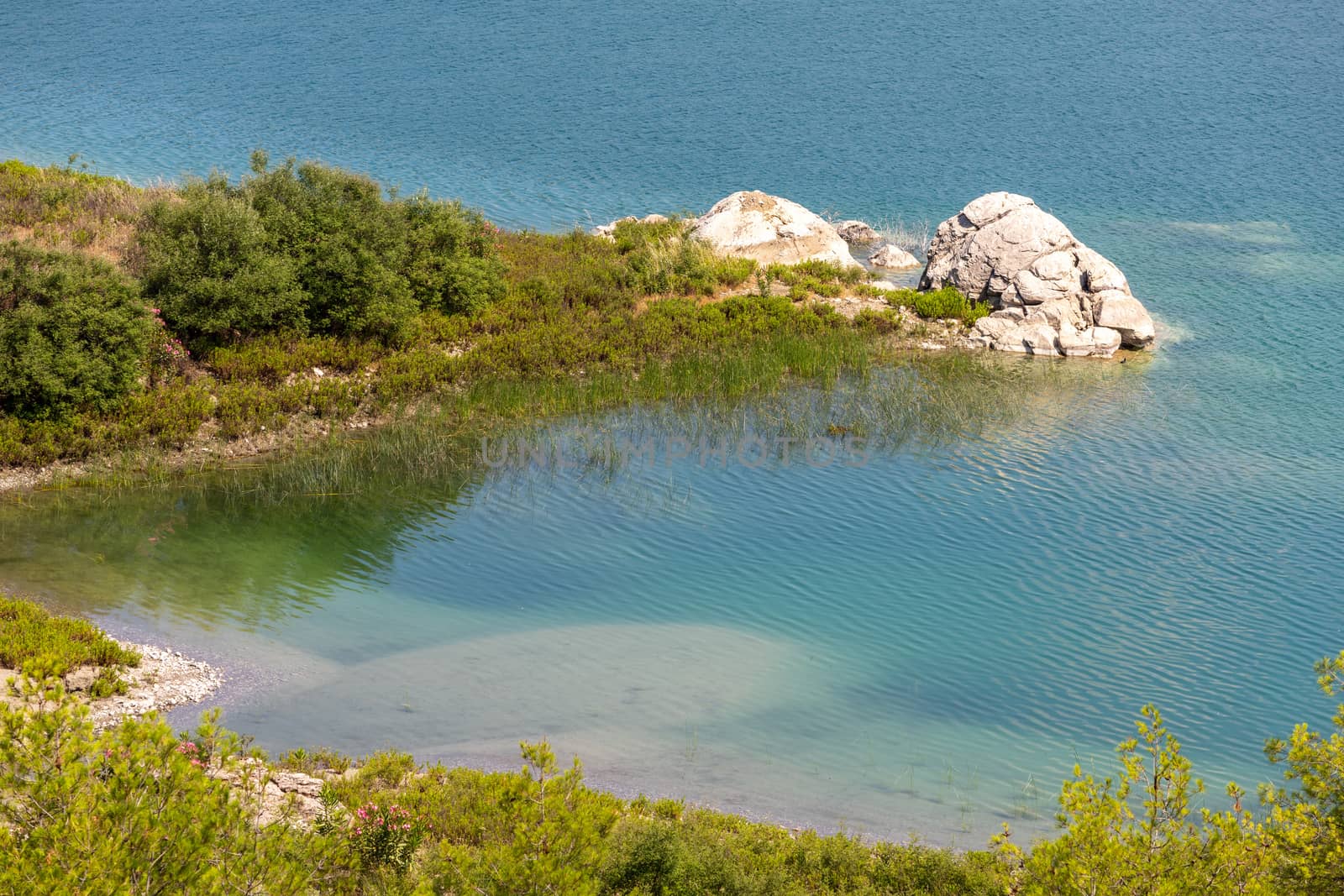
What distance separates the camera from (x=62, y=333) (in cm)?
3023

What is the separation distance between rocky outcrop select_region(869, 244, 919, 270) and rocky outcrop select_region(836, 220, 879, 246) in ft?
6.35

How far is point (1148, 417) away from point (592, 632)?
21728 millimetres

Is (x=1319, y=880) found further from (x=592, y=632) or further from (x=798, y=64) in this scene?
(x=798, y=64)

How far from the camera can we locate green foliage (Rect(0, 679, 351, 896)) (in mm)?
9445

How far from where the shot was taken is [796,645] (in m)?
24.4

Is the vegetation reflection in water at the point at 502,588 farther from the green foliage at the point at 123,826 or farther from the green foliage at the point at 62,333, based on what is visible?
the green foliage at the point at 123,826

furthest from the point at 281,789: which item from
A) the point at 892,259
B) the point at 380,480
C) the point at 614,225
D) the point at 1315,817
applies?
the point at 892,259

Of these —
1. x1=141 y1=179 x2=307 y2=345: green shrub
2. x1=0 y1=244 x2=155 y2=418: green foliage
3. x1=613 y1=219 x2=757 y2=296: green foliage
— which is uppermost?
x1=613 y1=219 x2=757 y2=296: green foliage

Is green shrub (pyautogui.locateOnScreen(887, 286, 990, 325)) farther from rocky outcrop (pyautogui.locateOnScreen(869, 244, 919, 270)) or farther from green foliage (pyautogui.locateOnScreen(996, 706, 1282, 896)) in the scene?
green foliage (pyautogui.locateOnScreen(996, 706, 1282, 896))

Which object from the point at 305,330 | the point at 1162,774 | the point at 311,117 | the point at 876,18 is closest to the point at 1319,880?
the point at 1162,774

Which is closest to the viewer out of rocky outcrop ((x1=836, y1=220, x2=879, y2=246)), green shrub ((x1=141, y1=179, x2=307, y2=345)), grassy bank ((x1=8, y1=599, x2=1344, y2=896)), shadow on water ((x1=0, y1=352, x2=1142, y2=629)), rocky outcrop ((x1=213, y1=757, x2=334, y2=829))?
grassy bank ((x1=8, y1=599, x2=1344, y2=896))

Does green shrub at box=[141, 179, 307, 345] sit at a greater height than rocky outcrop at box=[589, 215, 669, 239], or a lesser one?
lesser

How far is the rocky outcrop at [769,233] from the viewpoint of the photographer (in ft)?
161

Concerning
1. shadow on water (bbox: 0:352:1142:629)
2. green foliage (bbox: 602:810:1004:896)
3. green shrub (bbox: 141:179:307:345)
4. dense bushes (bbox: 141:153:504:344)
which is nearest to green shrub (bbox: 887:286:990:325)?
shadow on water (bbox: 0:352:1142:629)
